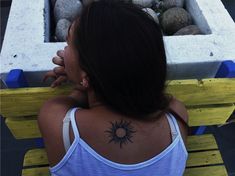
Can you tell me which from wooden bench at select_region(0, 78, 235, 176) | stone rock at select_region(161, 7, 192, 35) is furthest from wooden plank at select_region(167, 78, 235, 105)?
stone rock at select_region(161, 7, 192, 35)

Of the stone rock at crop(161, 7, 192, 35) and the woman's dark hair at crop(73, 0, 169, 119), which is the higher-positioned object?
the woman's dark hair at crop(73, 0, 169, 119)

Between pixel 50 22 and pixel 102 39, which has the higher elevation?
pixel 102 39

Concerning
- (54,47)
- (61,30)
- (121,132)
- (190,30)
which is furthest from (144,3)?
(121,132)

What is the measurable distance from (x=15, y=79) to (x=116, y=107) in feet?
1.51

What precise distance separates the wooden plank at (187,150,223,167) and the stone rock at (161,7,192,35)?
0.67m

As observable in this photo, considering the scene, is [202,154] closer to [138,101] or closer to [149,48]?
[138,101]

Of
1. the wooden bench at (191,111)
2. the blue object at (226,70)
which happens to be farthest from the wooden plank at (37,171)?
the blue object at (226,70)

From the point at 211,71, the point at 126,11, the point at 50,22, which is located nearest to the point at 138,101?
the point at 126,11

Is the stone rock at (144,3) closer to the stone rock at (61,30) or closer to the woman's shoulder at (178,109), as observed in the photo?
the stone rock at (61,30)

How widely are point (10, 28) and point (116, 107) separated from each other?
777 millimetres

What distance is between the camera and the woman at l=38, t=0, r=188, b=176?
3.00 feet

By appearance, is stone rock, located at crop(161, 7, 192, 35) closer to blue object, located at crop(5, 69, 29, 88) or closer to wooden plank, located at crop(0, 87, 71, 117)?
wooden plank, located at crop(0, 87, 71, 117)

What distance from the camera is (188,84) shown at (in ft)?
4.33

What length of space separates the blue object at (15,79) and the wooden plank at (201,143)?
34.9 inches
